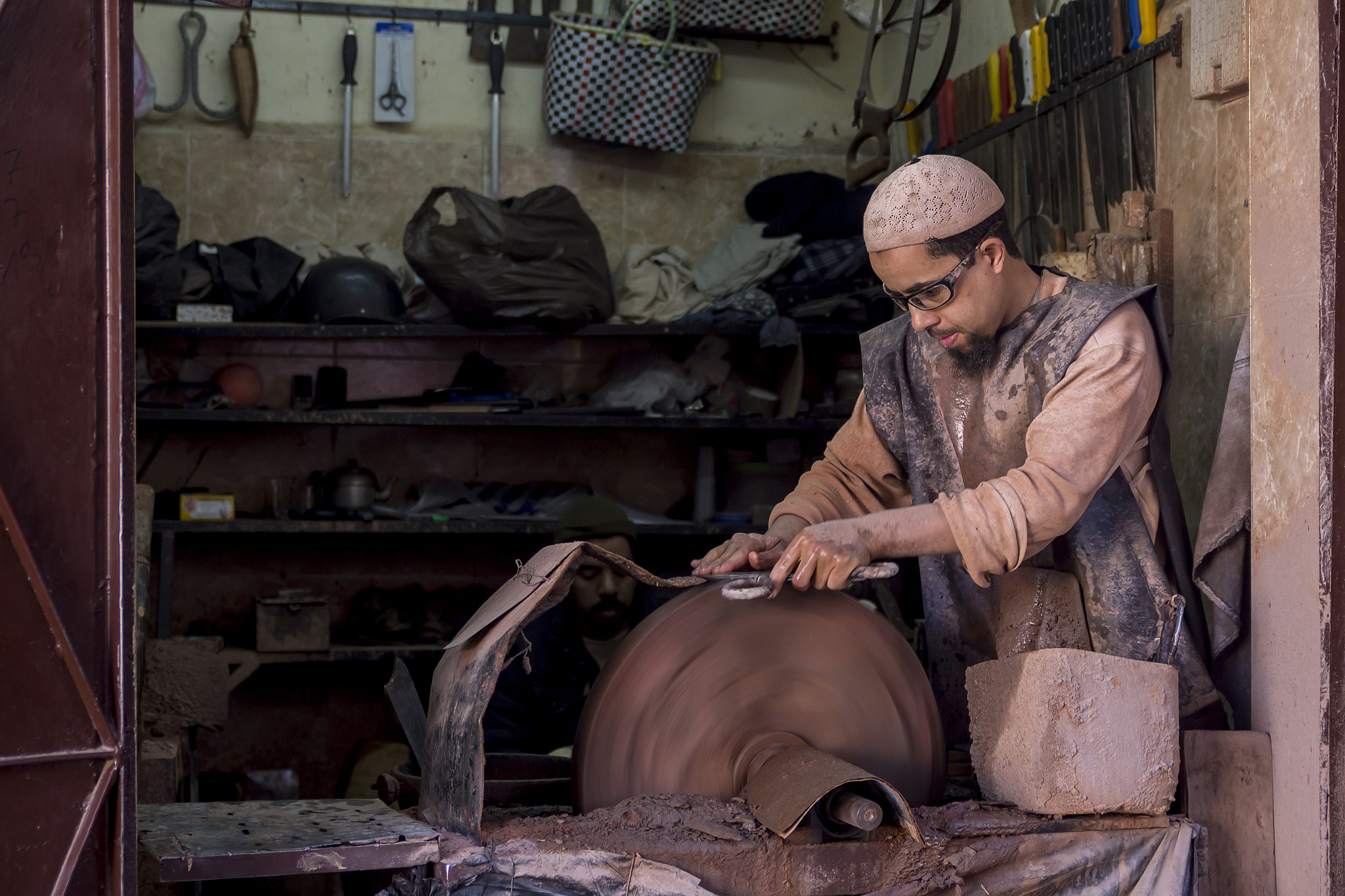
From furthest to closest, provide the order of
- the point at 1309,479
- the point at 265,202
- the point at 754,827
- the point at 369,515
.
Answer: the point at 265,202
the point at 369,515
the point at 1309,479
the point at 754,827

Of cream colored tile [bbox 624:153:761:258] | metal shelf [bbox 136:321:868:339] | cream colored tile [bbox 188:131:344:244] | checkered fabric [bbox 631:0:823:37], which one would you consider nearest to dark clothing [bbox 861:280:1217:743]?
metal shelf [bbox 136:321:868:339]

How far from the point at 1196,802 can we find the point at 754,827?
3.04 feet

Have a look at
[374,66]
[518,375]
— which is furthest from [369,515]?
[374,66]

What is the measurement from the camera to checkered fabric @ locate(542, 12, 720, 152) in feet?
17.0

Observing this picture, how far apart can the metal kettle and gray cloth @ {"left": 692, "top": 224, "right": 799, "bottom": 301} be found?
69.2 inches

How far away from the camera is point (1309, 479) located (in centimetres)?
221

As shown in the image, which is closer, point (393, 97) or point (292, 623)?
point (292, 623)

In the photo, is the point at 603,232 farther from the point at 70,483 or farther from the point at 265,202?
the point at 70,483

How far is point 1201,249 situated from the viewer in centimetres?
325

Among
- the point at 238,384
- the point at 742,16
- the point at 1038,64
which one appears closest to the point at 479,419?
the point at 238,384

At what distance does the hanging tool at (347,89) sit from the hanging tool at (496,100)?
64 cm

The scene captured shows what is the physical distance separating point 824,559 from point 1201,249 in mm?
1776

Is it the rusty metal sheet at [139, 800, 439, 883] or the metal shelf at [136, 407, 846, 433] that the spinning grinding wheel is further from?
the metal shelf at [136, 407, 846, 433]

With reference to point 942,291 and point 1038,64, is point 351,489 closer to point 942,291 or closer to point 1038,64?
point 1038,64
